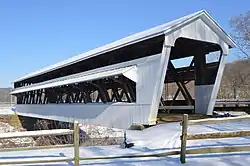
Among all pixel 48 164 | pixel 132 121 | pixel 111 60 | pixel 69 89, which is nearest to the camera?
pixel 48 164

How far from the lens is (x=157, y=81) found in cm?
1157

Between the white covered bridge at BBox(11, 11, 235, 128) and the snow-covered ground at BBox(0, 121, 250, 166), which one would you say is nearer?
the snow-covered ground at BBox(0, 121, 250, 166)

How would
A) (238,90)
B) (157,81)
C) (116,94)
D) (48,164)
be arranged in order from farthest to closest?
1. (238,90)
2. (116,94)
3. (157,81)
4. (48,164)

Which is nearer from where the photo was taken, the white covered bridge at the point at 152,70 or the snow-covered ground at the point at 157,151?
the snow-covered ground at the point at 157,151

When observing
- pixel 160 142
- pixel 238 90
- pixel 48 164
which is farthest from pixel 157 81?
pixel 238 90

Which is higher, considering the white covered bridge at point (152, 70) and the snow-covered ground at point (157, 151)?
the white covered bridge at point (152, 70)

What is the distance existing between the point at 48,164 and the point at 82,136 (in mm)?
4610

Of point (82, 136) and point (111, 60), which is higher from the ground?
point (111, 60)

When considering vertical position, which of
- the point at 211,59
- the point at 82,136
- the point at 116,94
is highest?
the point at 211,59

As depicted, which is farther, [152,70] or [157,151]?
[152,70]

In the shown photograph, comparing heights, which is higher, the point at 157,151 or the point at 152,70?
the point at 152,70

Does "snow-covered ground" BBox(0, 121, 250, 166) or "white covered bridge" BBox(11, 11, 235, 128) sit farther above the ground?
"white covered bridge" BBox(11, 11, 235, 128)

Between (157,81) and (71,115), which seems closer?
(157,81)

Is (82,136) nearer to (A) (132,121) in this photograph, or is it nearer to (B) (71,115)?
(A) (132,121)
